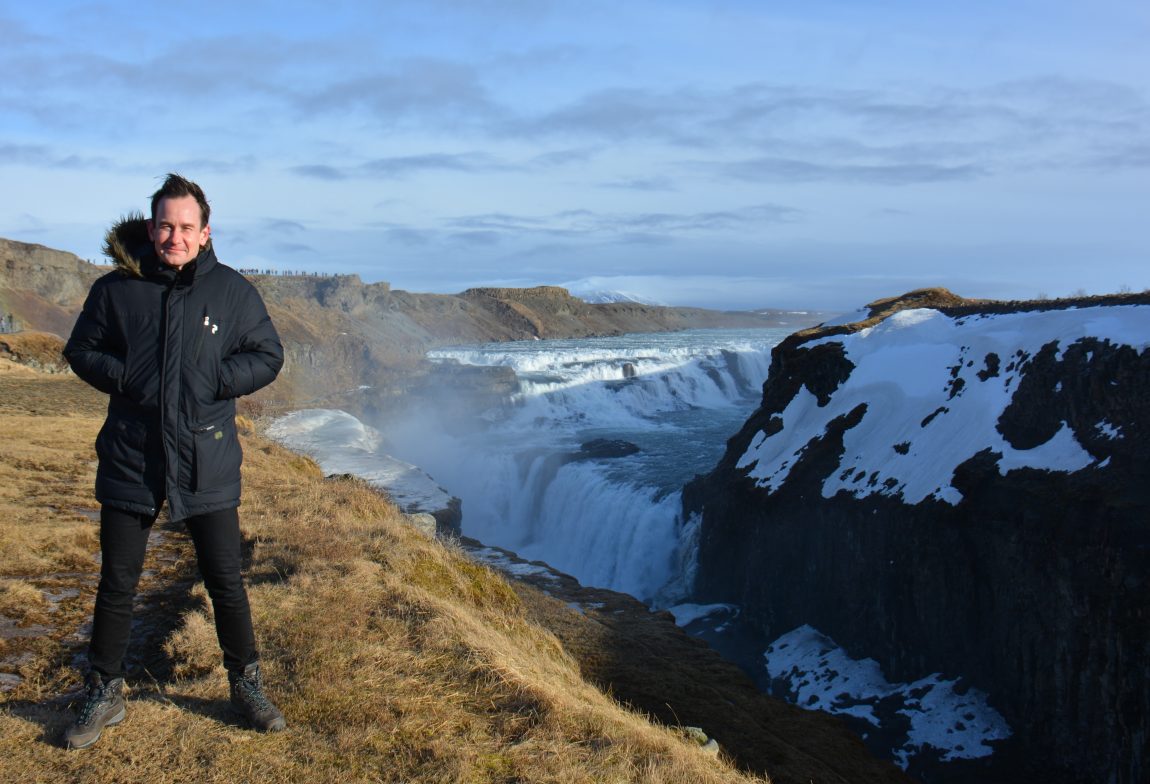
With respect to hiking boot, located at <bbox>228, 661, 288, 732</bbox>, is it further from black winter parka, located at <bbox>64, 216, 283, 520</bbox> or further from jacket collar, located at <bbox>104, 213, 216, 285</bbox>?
jacket collar, located at <bbox>104, 213, 216, 285</bbox>

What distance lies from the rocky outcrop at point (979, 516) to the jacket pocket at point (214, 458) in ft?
40.8

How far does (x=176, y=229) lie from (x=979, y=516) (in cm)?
1481

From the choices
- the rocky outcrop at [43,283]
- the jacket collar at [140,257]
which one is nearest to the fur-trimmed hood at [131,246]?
the jacket collar at [140,257]

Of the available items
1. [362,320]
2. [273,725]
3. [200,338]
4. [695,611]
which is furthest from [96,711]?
[362,320]

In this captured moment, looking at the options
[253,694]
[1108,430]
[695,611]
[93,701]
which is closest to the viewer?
[93,701]

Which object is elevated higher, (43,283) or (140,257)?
(43,283)

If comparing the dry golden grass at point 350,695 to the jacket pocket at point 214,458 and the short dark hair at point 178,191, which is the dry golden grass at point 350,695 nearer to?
the jacket pocket at point 214,458

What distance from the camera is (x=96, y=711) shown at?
3.67m

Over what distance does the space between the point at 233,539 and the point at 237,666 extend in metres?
0.65

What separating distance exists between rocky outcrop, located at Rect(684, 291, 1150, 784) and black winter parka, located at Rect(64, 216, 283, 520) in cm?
1257

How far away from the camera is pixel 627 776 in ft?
13.1

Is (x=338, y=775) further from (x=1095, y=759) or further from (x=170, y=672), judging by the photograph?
(x=1095, y=759)

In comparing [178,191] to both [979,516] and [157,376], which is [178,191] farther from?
[979,516]

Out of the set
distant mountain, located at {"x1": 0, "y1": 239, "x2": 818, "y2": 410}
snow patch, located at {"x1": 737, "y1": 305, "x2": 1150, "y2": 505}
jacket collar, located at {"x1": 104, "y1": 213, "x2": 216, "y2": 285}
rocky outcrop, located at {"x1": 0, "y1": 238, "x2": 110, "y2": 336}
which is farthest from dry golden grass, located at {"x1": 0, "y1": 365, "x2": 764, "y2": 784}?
rocky outcrop, located at {"x1": 0, "y1": 238, "x2": 110, "y2": 336}
